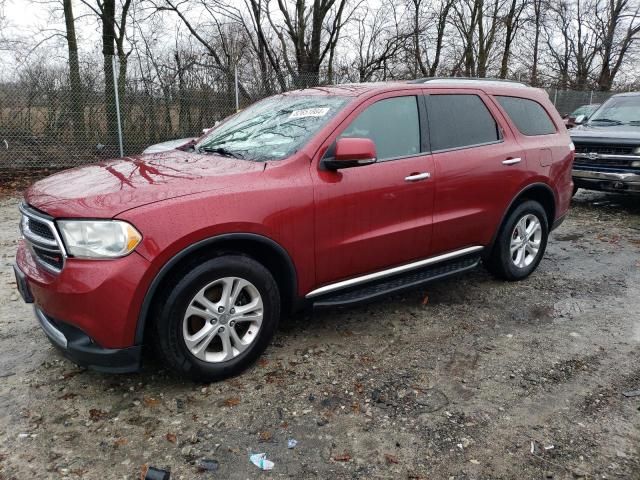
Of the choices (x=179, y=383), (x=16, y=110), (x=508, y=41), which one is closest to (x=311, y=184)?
(x=179, y=383)

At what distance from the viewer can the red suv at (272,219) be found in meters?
2.58

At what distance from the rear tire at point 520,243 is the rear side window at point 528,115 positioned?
0.67 m

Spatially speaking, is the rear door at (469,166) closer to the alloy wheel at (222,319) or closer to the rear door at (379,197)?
the rear door at (379,197)

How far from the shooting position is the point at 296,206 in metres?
3.08

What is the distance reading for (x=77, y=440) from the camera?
8.30 ft

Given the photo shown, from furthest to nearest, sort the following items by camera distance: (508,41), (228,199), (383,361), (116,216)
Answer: (508,41)
(383,361)
(228,199)
(116,216)

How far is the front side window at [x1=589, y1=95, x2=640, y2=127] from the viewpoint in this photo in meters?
8.23

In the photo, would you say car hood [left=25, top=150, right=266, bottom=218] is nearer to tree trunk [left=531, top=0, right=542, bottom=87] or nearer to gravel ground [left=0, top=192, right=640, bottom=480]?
gravel ground [left=0, top=192, right=640, bottom=480]

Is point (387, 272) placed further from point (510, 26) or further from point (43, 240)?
point (510, 26)

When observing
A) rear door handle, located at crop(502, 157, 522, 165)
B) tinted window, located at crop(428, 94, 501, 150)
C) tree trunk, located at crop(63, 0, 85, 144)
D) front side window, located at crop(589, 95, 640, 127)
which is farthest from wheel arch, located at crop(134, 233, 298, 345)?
tree trunk, located at crop(63, 0, 85, 144)

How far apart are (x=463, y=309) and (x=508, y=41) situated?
2411cm

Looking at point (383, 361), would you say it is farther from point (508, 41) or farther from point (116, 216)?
point (508, 41)

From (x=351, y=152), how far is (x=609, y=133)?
6327 mm

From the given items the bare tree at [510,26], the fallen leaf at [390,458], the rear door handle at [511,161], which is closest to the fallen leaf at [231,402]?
the fallen leaf at [390,458]
